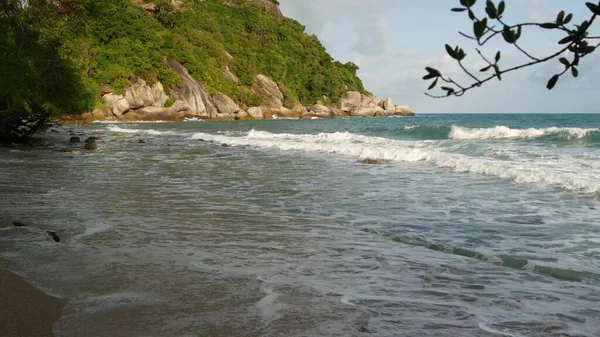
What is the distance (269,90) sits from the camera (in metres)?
81.6

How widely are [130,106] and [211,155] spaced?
3877 centimetres

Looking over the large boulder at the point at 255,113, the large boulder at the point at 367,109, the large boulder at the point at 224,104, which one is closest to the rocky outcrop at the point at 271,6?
the large boulder at the point at 367,109

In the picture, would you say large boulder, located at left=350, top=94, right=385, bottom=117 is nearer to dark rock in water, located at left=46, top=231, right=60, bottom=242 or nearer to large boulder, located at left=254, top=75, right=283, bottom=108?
large boulder, located at left=254, top=75, right=283, bottom=108

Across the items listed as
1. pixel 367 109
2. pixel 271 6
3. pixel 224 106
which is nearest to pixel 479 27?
pixel 224 106

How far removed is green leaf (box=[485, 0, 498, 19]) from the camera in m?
1.84

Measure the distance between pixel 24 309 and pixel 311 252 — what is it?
282cm

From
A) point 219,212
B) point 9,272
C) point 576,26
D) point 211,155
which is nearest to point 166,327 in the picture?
point 9,272

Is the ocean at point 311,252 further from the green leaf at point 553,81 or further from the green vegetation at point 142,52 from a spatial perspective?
the green vegetation at point 142,52

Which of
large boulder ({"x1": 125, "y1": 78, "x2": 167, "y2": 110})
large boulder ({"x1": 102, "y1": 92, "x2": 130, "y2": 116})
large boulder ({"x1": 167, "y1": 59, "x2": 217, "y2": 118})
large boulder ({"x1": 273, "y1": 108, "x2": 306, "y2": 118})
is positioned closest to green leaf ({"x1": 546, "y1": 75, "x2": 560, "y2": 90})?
large boulder ({"x1": 102, "y1": 92, "x2": 130, "y2": 116})

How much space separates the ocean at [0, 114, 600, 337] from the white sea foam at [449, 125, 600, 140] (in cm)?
1359

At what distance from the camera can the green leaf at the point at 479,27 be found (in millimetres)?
1812

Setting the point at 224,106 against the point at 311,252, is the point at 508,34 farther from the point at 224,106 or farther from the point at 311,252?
the point at 224,106

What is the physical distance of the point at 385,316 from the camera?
369 cm

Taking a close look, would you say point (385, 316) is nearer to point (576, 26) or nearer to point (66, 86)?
point (576, 26)
